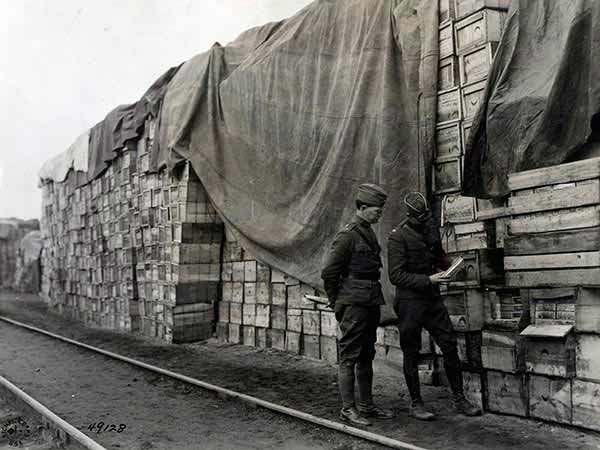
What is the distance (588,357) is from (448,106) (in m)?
2.84

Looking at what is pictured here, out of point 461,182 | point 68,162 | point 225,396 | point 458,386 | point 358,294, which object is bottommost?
point 225,396

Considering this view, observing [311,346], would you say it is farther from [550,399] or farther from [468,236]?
[550,399]

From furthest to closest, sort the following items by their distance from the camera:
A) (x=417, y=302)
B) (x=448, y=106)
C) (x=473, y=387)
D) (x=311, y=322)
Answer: (x=311, y=322), (x=448, y=106), (x=473, y=387), (x=417, y=302)

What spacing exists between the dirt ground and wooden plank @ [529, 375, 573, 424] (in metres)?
0.09

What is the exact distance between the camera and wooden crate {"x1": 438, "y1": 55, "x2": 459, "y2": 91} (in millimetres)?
6262

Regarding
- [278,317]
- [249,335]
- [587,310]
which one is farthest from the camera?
[249,335]

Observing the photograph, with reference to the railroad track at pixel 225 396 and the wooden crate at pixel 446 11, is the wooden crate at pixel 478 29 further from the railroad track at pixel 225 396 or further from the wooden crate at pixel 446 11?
the railroad track at pixel 225 396

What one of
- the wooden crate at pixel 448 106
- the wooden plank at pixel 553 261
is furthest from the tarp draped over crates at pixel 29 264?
the wooden plank at pixel 553 261

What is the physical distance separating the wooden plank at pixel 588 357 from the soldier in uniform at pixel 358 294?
1.67 metres

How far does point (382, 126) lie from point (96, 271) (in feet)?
36.4

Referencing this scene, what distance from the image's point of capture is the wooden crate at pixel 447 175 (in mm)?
6195

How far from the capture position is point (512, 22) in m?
5.40

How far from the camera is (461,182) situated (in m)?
5.87

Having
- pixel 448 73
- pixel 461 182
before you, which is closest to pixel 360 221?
pixel 461 182
